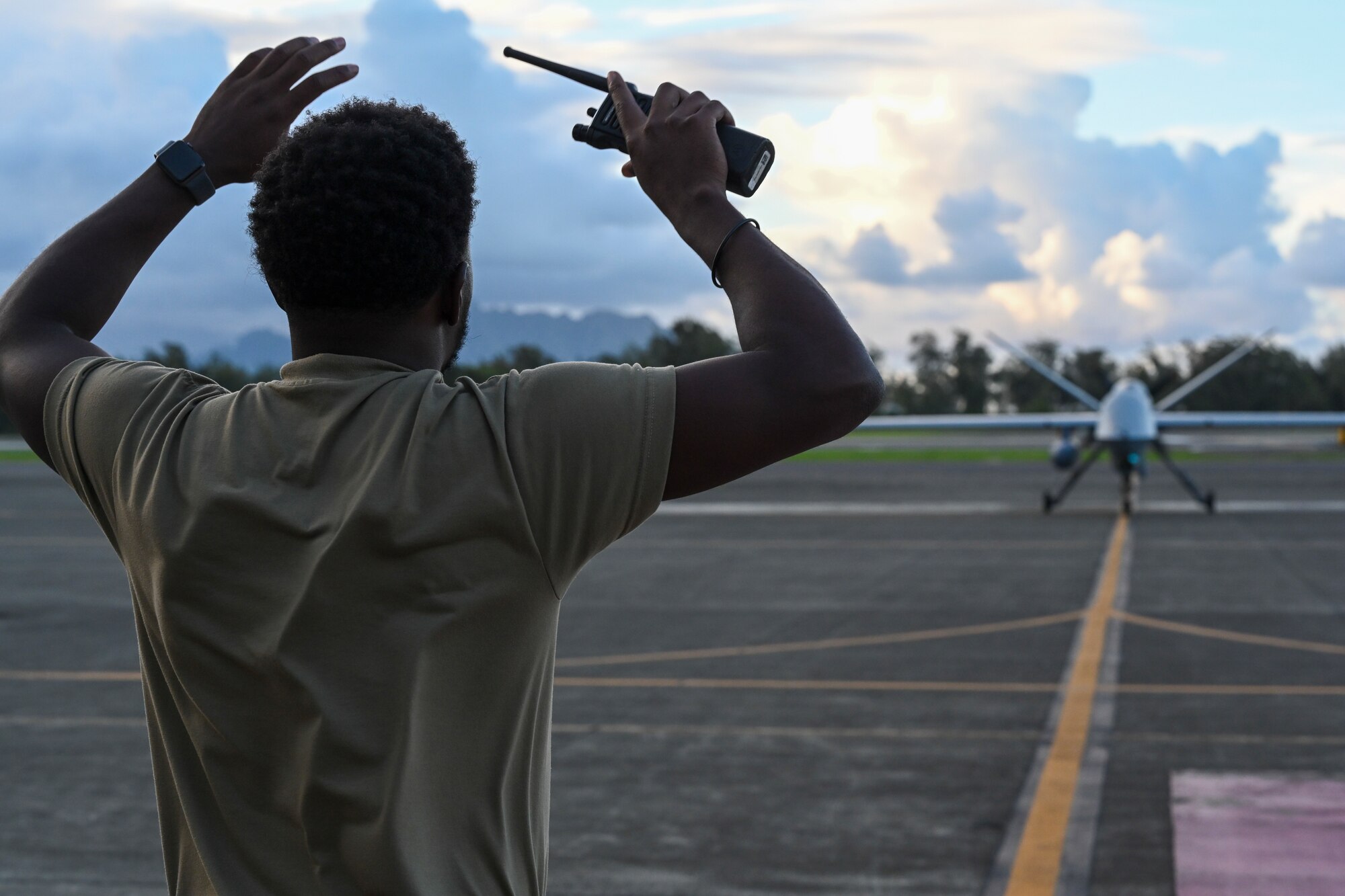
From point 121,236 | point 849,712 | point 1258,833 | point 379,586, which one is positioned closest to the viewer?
point 379,586

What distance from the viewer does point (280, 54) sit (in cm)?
205

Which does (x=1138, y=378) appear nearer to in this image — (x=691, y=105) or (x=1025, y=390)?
(x=1025, y=390)

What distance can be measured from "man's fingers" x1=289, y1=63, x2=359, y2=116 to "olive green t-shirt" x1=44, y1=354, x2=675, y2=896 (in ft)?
1.82

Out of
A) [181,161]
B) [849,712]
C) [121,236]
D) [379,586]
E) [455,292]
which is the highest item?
[181,161]

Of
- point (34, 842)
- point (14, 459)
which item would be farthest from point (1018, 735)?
point (14, 459)

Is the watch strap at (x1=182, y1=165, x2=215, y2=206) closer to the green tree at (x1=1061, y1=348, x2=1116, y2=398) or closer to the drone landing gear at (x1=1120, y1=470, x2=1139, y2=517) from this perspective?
the drone landing gear at (x1=1120, y1=470, x2=1139, y2=517)

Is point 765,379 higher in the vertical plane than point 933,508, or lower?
higher

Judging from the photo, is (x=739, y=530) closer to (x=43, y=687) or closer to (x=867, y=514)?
(x=867, y=514)

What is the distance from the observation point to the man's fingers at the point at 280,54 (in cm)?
204

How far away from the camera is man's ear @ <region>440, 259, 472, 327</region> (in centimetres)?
171

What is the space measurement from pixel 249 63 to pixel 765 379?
3.35 ft

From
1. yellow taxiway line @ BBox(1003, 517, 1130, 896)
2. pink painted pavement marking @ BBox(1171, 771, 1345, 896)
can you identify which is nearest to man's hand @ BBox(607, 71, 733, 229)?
yellow taxiway line @ BBox(1003, 517, 1130, 896)

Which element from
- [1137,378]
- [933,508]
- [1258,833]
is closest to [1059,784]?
[1258,833]

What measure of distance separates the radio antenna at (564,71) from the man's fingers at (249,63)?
43 centimetres
